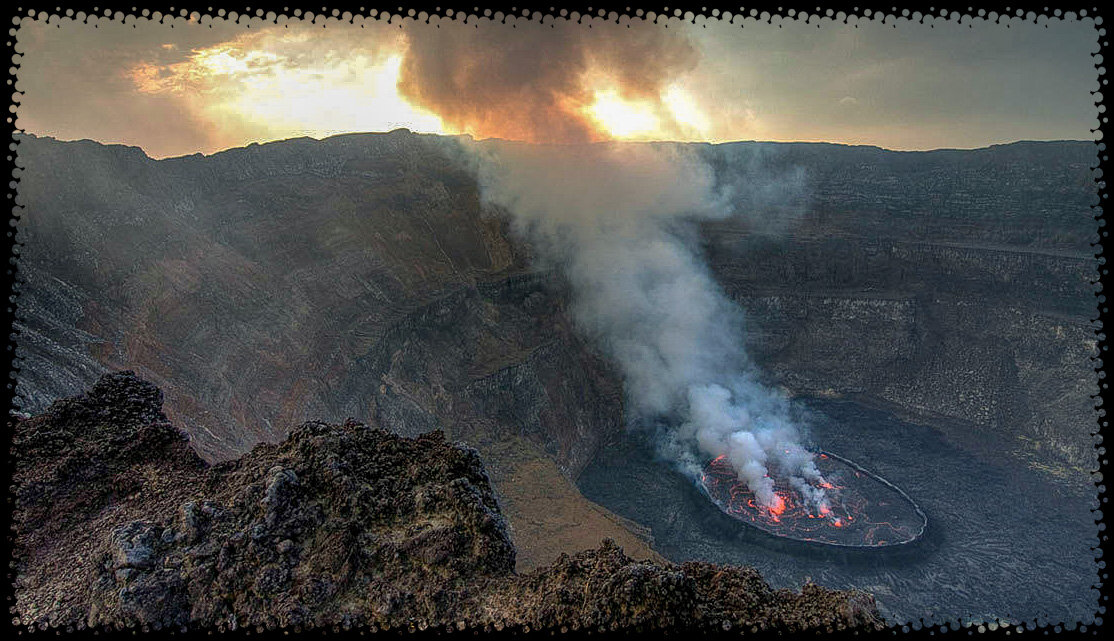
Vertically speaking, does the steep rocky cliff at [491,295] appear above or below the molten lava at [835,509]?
above

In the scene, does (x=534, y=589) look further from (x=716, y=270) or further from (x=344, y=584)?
(x=716, y=270)

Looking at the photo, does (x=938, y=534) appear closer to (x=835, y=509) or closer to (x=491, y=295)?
(x=835, y=509)

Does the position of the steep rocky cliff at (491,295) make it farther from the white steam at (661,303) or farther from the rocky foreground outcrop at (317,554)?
the rocky foreground outcrop at (317,554)

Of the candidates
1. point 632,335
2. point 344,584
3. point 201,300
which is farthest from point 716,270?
point 344,584

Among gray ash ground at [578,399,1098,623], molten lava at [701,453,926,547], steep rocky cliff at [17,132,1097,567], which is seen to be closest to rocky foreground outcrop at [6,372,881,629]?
steep rocky cliff at [17,132,1097,567]

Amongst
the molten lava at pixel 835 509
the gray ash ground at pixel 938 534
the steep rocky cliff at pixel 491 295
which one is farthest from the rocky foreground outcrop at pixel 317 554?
the molten lava at pixel 835 509

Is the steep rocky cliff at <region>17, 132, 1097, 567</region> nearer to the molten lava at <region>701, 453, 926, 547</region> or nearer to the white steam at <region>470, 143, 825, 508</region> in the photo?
the white steam at <region>470, 143, 825, 508</region>
